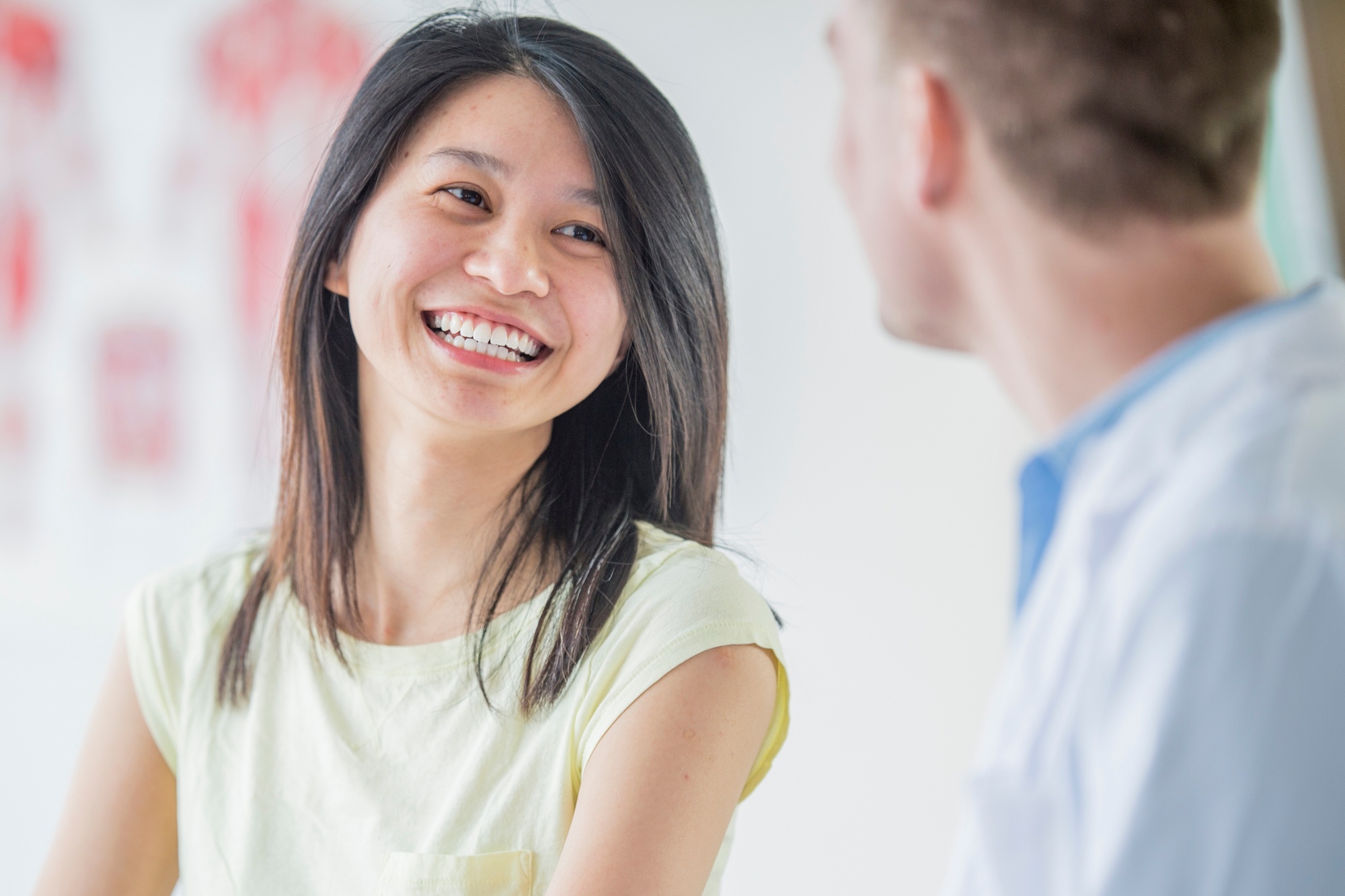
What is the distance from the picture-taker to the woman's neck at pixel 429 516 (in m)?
1.28

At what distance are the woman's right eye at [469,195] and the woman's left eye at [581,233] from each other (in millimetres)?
84

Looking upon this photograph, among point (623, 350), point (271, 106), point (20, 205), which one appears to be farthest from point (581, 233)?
point (20, 205)

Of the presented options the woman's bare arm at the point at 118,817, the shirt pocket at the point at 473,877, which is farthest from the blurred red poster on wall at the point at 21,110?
the shirt pocket at the point at 473,877

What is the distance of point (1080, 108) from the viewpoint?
2.02 feet

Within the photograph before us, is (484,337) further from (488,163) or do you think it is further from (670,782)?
(670,782)

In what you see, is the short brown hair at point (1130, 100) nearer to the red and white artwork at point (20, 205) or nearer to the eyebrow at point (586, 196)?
the eyebrow at point (586, 196)

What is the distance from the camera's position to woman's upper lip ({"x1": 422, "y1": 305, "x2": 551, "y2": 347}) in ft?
3.84

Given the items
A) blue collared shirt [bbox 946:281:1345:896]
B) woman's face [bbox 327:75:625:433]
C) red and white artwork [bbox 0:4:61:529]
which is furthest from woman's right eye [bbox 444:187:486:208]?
red and white artwork [bbox 0:4:61:529]

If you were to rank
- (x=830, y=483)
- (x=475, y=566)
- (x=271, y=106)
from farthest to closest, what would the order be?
(x=271, y=106)
(x=830, y=483)
(x=475, y=566)

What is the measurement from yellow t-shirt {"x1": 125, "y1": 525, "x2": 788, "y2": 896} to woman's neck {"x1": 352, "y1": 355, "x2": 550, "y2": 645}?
5 cm

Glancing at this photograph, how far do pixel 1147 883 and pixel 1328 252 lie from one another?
1.77 metres

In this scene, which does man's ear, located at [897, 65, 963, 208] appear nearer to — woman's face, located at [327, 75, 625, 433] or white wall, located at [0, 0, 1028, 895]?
woman's face, located at [327, 75, 625, 433]

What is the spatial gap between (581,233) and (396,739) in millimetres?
564

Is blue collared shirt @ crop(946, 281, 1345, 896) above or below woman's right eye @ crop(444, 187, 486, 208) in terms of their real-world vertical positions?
below
